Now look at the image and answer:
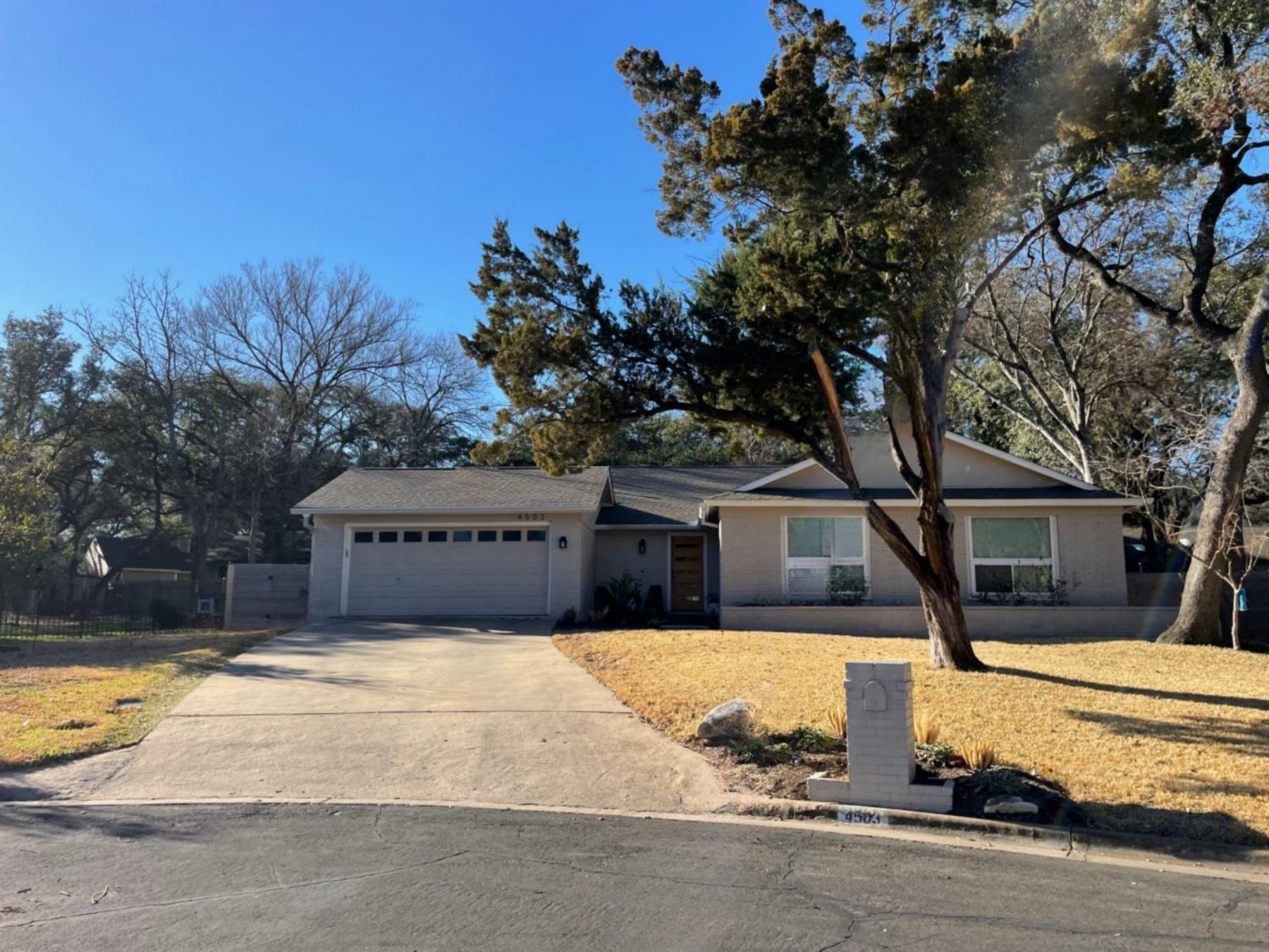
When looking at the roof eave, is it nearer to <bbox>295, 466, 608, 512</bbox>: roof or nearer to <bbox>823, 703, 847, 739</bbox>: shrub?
<bbox>295, 466, 608, 512</bbox>: roof

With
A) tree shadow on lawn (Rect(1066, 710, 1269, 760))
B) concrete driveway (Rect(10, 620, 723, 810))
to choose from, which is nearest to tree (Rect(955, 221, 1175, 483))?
tree shadow on lawn (Rect(1066, 710, 1269, 760))

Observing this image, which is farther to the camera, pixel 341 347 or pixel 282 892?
pixel 341 347

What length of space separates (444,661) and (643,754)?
6.17 metres

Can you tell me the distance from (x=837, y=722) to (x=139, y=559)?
130 feet

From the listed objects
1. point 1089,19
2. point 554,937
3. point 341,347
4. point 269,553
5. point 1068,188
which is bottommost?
point 554,937

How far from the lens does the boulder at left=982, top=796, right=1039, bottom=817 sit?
22.5 ft

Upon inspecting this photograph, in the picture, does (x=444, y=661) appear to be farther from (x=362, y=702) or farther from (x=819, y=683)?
(x=819, y=683)

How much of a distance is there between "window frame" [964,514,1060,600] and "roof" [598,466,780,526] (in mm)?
5779

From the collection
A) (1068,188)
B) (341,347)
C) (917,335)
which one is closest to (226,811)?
(917,335)

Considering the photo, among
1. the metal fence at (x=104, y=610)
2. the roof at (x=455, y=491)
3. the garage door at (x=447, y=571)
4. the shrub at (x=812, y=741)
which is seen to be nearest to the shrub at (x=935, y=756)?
the shrub at (x=812, y=741)

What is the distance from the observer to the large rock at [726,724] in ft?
29.6

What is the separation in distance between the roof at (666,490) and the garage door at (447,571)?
2681mm

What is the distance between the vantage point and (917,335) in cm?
1182

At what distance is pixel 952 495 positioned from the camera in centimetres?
1953
